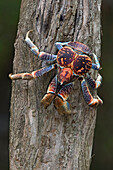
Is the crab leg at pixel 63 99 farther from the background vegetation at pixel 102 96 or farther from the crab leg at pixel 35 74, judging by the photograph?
the background vegetation at pixel 102 96

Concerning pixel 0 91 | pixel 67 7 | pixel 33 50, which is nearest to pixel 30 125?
pixel 33 50

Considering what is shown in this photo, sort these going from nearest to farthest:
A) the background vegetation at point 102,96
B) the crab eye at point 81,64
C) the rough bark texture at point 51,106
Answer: the crab eye at point 81,64, the rough bark texture at point 51,106, the background vegetation at point 102,96

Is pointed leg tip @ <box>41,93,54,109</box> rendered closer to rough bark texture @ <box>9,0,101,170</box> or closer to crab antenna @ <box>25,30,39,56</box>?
rough bark texture @ <box>9,0,101,170</box>

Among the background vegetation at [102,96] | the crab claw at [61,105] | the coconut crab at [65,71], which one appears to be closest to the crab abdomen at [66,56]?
the coconut crab at [65,71]

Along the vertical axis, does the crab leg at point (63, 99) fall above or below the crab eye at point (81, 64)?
below

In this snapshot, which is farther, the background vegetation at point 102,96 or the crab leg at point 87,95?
the background vegetation at point 102,96

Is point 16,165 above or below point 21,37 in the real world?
below

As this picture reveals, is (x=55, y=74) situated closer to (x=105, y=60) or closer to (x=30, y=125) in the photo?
(x=30, y=125)
